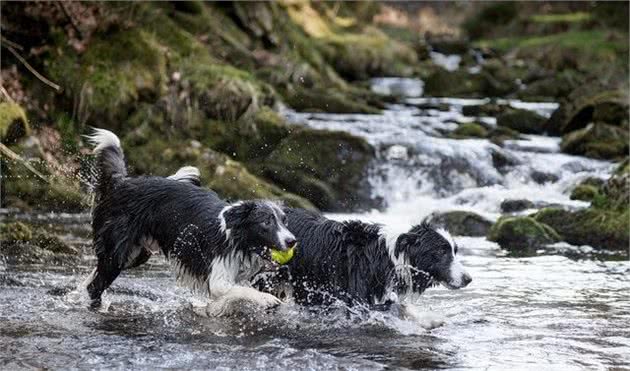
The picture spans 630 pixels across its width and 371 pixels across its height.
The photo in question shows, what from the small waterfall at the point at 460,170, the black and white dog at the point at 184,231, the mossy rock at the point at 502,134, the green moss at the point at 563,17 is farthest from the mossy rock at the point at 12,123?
the green moss at the point at 563,17

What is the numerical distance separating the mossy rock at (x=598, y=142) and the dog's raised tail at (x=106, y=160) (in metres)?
13.3

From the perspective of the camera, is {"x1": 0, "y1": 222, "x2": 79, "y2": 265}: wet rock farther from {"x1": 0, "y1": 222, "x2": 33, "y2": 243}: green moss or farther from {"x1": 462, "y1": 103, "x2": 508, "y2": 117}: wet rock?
{"x1": 462, "y1": 103, "x2": 508, "y2": 117}: wet rock

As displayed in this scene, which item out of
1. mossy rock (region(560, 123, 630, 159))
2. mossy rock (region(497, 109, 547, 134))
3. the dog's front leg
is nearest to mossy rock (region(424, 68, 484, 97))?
mossy rock (region(497, 109, 547, 134))

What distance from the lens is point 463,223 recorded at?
14109 millimetres

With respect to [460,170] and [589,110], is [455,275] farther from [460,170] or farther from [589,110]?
[589,110]

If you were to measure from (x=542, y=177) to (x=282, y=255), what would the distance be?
457 inches

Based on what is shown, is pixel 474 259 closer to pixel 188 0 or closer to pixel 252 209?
pixel 252 209

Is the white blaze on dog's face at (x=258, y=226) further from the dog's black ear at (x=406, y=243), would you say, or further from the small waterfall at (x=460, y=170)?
the small waterfall at (x=460, y=170)

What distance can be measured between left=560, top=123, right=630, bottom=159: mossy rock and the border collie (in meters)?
12.5

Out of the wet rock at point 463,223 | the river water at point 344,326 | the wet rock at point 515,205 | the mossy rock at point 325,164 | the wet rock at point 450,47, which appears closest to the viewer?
the river water at point 344,326

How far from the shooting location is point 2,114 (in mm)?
14656

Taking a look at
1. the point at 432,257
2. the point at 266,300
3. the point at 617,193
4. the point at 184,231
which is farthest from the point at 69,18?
the point at 432,257

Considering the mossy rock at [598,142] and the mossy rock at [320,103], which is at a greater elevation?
the mossy rock at [320,103]

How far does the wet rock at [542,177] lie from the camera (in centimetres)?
1812
